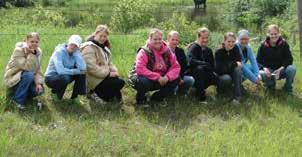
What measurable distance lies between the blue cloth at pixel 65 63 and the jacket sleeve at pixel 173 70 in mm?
1257

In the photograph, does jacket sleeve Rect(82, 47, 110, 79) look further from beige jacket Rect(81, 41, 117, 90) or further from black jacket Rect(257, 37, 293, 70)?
black jacket Rect(257, 37, 293, 70)

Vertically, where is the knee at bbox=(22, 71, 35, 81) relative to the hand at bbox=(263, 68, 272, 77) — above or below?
above

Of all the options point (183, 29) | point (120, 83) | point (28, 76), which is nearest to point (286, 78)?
point (120, 83)

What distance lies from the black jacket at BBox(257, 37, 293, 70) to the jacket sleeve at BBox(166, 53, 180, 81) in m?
1.75

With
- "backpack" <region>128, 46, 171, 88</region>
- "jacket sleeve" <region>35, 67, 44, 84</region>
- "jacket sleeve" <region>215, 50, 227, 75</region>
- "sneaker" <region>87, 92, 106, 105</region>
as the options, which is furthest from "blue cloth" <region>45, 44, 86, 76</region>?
"jacket sleeve" <region>215, 50, 227, 75</region>

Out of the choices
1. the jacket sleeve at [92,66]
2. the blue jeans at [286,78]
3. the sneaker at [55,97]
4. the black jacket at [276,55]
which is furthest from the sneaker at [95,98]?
the black jacket at [276,55]

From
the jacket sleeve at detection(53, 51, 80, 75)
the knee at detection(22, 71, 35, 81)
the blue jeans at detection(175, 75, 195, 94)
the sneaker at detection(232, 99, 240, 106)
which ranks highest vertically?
the jacket sleeve at detection(53, 51, 80, 75)

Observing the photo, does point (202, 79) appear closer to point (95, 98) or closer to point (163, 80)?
point (163, 80)

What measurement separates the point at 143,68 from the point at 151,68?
171 millimetres

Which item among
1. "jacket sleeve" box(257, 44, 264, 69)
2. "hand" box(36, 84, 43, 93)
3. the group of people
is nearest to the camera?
"hand" box(36, 84, 43, 93)

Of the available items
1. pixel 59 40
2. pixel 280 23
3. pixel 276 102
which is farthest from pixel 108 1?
pixel 276 102

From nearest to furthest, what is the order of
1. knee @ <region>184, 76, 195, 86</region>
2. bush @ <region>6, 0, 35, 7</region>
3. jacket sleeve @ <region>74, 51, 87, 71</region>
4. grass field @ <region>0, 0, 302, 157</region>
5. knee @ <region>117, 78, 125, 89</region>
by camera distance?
grass field @ <region>0, 0, 302, 157</region> < jacket sleeve @ <region>74, 51, 87, 71</region> < knee @ <region>117, 78, 125, 89</region> < knee @ <region>184, 76, 195, 86</region> < bush @ <region>6, 0, 35, 7</region>

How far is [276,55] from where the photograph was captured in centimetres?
909

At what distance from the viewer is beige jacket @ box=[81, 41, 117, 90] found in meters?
8.12
